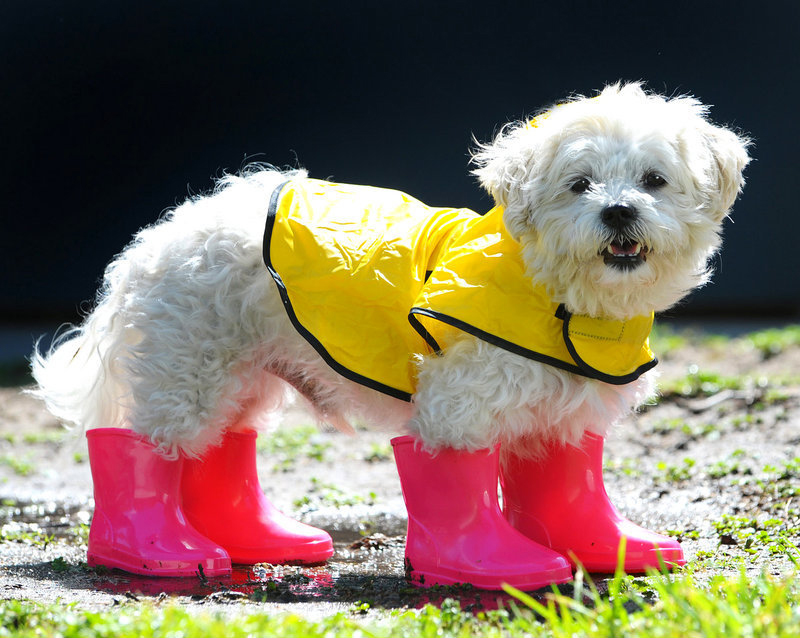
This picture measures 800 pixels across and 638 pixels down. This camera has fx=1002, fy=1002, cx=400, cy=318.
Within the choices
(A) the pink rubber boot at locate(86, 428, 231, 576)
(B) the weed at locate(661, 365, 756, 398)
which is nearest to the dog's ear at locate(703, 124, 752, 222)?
(A) the pink rubber boot at locate(86, 428, 231, 576)

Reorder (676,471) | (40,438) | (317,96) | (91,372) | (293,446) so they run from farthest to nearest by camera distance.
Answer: (317,96)
(40,438)
(293,446)
(676,471)
(91,372)

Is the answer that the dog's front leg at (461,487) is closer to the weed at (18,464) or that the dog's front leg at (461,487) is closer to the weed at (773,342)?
the weed at (18,464)

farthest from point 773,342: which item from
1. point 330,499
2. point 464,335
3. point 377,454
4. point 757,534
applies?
point 464,335

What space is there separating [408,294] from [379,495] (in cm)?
226

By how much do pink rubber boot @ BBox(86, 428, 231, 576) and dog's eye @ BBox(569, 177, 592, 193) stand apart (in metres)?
1.91

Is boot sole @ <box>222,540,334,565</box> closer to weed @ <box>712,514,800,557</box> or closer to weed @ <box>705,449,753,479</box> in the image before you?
weed @ <box>712,514,800,557</box>


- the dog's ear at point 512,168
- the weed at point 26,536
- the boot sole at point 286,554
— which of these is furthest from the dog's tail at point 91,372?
the dog's ear at point 512,168

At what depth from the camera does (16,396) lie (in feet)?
29.1

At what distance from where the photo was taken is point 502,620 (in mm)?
3102

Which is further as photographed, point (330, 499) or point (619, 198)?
point (330, 499)

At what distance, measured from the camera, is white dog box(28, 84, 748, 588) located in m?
3.50

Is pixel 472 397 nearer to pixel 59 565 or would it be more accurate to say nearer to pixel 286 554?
pixel 286 554

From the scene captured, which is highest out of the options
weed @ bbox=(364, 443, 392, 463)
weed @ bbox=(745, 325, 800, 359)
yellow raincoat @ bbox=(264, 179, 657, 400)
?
weed @ bbox=(745, 325, 800, 359)

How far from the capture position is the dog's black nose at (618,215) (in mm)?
3320
